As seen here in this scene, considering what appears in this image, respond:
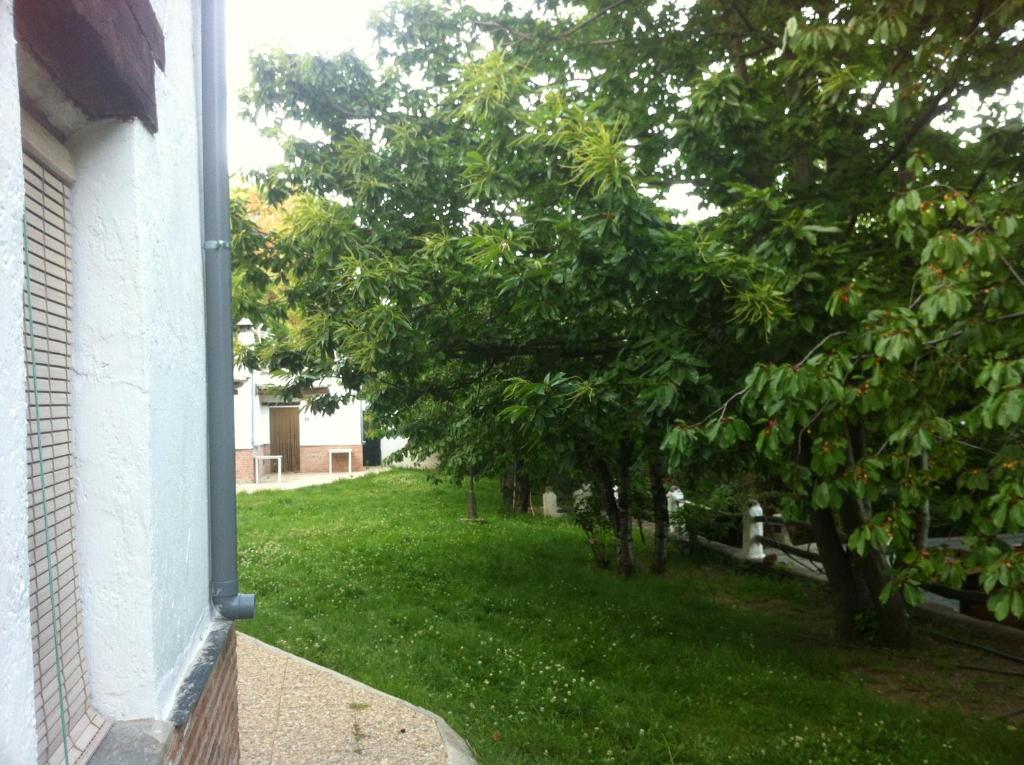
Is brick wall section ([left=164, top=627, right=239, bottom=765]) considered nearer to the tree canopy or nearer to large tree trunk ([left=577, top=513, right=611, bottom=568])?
the tree canopy

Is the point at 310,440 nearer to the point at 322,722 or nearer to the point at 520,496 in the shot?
the point at 520,496

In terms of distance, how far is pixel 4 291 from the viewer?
1.49m

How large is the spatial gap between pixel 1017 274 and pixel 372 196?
6325 mm

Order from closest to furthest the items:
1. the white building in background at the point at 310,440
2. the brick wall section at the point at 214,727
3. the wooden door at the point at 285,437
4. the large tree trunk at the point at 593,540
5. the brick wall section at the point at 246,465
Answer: the brick wall section at the point at 214,727 → the large tree trunk at the point at 593,540 → the brick wall section at the point at 246,465 → the white building in background at the point at 310,440 → the wooden door at the point at 285,437

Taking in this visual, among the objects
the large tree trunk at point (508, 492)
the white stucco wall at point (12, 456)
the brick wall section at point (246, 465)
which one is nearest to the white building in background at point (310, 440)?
the brick wall section at point (246, 465)

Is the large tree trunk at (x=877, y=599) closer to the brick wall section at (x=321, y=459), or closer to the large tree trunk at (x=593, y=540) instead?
the large tree trunk at (x=593, y=540)

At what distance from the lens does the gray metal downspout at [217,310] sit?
3881 millimetres

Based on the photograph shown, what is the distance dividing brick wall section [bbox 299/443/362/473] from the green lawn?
15.2m

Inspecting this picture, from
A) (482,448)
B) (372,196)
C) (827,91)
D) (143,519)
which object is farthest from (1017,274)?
(482,448)

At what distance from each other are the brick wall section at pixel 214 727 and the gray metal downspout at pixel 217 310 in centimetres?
32

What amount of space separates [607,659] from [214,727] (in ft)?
19.6

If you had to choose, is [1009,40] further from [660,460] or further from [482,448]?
[482,448]

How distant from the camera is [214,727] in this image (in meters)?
3.54

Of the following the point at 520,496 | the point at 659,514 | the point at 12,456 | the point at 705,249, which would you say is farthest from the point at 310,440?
the point at 12,456
